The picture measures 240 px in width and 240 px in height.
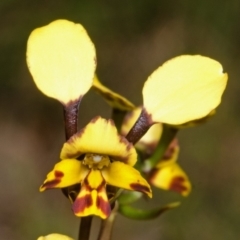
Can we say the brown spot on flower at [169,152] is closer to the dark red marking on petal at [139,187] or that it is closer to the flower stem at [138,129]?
the flower stem at [138,129]

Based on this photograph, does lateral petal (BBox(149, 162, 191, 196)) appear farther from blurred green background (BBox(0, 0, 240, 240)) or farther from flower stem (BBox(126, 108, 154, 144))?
blurred green background (BBox(0, 0, 240, 240))

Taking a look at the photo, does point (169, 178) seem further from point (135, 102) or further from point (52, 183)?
point (135, 102)

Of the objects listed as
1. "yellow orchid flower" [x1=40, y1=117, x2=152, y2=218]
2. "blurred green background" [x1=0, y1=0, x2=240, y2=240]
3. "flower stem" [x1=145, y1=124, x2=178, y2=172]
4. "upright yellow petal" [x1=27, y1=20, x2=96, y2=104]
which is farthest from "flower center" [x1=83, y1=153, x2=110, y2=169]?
"blurred green background" [x1=0, y1=0, x2=240, y2=240]

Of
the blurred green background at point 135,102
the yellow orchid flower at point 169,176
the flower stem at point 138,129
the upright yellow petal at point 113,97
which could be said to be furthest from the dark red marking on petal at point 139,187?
the blurred green background at point 135,102

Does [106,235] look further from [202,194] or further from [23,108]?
[23,108]

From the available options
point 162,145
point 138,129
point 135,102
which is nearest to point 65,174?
point 138,129

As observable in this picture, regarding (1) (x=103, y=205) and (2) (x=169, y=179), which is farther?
(2) (x=169, y=179)
